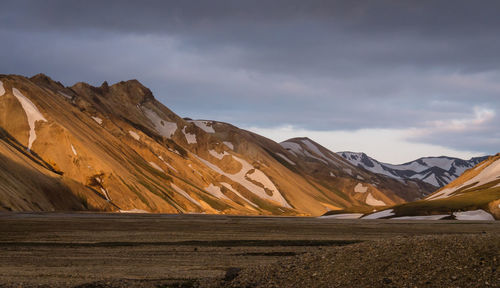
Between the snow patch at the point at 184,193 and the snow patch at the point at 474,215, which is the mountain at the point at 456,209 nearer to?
the snow patch at the point at 474,215

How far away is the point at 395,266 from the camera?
59.5 feet

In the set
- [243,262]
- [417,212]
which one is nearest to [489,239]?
[243,262]

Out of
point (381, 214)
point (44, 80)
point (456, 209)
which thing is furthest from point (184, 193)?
point (456, 209)

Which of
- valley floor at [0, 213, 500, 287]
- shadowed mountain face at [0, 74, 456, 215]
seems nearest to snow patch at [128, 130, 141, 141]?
shadowed mountain face at [0, 74, 456, 215]

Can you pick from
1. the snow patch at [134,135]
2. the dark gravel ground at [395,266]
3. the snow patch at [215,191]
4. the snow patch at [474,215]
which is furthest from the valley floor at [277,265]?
the snow patch at [134,135]

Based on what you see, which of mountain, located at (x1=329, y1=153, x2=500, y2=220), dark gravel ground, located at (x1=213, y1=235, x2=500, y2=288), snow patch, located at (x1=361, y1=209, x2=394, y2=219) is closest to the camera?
dark gravel ground, located at (x1=213, y1=235, x2=500, y2=288)

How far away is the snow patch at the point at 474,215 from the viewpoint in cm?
8994

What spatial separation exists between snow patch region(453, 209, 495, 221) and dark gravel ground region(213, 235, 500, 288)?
76.1m

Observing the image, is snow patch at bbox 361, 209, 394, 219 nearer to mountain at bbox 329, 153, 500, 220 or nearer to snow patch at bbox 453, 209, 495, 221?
mountain at bbox 329, 153, 500, 220

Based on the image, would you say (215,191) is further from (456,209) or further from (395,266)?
(395,266)

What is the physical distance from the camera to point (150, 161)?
170 m

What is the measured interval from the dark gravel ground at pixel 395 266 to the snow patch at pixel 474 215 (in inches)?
2997

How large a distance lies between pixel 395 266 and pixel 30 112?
125 m

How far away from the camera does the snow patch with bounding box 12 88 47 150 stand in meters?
122
